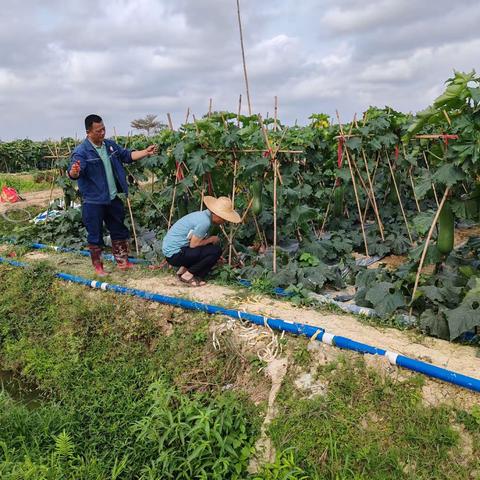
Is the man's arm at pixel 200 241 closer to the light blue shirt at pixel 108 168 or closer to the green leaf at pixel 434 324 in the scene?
the light blue shirt at pixel 108 168

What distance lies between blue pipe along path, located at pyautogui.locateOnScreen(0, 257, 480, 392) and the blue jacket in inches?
41.1

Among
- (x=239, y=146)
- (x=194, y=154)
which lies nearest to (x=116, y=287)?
(x=194, y=154)

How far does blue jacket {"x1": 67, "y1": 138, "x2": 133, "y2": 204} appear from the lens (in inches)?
221

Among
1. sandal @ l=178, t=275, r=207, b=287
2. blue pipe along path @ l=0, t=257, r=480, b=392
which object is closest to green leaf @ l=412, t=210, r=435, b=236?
blue pipe along path @ l=0, t=257, r=480, b=392

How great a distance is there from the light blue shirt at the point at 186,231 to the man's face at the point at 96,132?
1424 millimetres

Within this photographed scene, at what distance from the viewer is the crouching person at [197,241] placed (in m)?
5.28

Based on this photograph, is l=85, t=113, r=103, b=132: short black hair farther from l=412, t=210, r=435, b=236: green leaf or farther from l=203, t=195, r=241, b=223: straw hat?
l=412, t=210, r=435, b=236: green leaf

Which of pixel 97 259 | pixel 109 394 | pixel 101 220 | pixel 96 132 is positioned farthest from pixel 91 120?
pixel 109 394

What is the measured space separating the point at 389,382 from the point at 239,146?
11.7ft

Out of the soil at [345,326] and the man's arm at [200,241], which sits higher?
the man's arm at [200,241]

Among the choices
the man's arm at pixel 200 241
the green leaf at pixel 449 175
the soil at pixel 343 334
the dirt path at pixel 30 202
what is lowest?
the soil at pixel 343 334

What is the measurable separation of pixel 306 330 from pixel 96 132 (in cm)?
340

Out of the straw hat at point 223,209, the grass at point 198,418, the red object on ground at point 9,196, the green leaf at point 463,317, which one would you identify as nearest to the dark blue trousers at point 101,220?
the grass at point 198,418

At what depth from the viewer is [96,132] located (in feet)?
18.4
